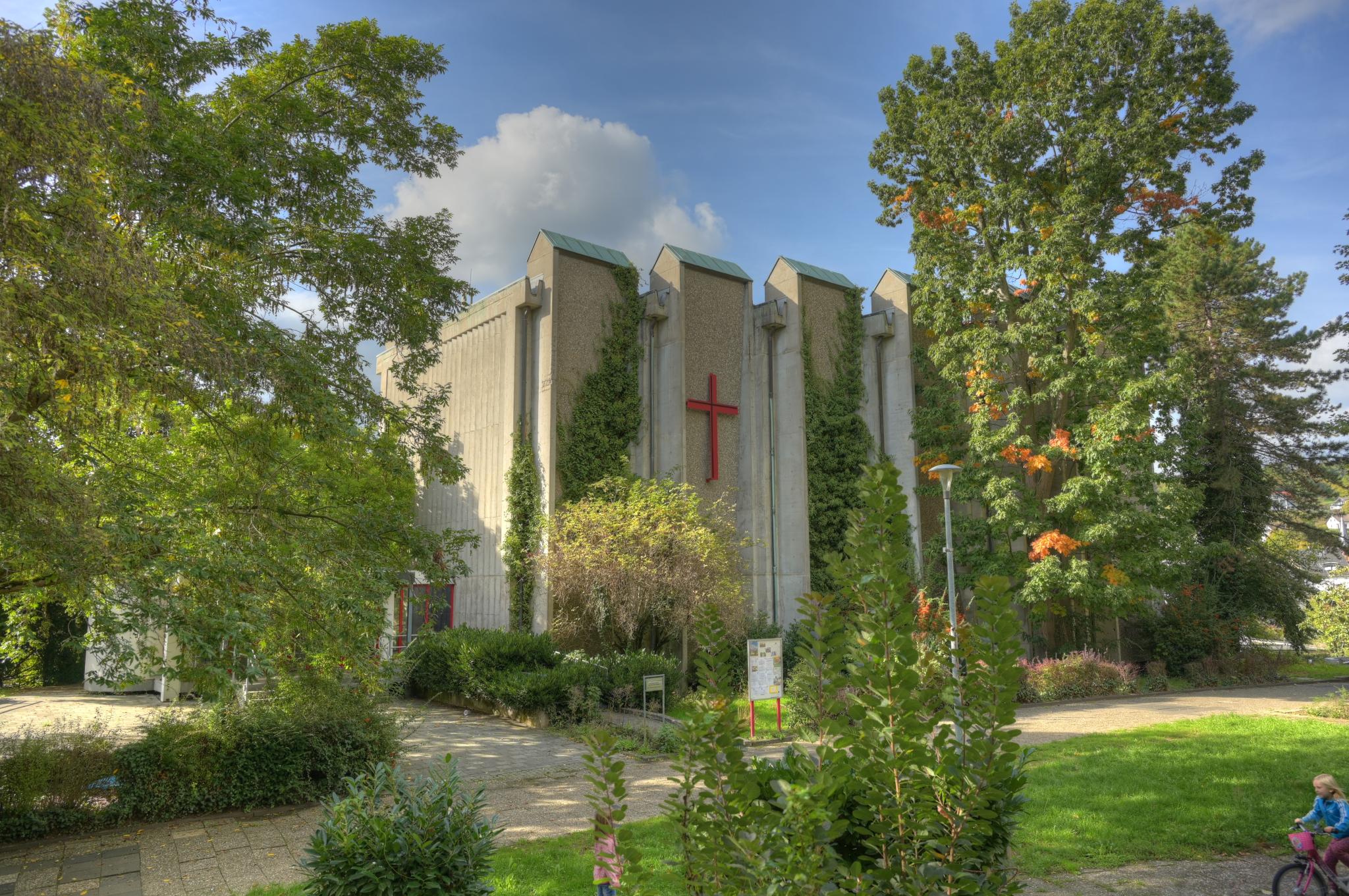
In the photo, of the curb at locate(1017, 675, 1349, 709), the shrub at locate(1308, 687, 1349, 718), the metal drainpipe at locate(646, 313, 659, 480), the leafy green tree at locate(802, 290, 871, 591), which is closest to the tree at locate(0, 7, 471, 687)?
the metal drainpipe at locate(646, 313, 659, 480)

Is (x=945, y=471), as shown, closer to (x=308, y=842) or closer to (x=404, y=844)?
(x=308, y=842)

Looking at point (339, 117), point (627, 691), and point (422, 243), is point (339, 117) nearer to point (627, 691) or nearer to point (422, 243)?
point (422, 243)

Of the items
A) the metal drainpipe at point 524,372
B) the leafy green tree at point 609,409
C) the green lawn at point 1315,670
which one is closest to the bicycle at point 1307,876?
the leafy green tree at point 609,409

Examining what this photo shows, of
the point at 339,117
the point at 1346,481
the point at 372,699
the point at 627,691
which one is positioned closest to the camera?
the point at 372,699

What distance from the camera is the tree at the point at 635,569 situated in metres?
16.0

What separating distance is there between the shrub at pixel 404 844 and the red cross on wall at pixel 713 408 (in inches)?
638

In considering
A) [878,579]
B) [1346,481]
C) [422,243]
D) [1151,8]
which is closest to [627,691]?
[422,243]

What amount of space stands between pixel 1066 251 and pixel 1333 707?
10.5m

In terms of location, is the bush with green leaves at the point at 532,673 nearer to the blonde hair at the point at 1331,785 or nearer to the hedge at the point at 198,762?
the hedge at the point at 198,762

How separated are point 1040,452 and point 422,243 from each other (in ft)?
49.2

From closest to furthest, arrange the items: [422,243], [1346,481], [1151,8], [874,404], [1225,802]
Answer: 1. [1225,802]
2. [422,243]
3. [1151,8]
4. [874,404]
5. [1346,481]

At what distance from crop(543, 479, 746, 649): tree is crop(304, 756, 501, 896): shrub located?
1110 cm

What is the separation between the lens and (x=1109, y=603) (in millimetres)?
18438

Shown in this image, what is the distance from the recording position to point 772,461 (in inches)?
848
